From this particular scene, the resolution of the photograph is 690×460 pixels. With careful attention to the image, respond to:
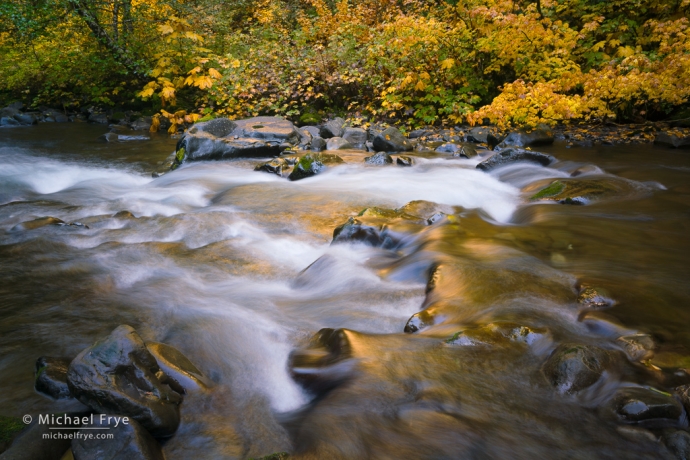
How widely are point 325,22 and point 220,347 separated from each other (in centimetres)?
1515

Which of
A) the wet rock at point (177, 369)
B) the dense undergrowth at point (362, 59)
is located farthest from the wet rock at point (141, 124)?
the wet rock at point (177, 369)

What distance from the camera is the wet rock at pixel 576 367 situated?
255 centimetres

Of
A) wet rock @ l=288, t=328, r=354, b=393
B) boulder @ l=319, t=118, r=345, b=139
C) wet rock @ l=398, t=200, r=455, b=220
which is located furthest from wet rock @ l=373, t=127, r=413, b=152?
wet rock @ l=288, t=328, r=354, b=393

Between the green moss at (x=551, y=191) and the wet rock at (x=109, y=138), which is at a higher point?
the green moss at (x=551, y=191)

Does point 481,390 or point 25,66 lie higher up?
point 25,66

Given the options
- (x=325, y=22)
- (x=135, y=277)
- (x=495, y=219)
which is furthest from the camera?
(x=325, y=22)

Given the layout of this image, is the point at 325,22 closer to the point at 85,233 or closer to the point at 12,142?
the point at 12,142

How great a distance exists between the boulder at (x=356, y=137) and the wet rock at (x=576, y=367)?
8.33m

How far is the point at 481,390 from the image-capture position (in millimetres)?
2561

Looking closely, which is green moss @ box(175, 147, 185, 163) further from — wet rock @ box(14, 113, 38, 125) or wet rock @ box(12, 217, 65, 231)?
wet rock @ box(14, 113, 38, 125)

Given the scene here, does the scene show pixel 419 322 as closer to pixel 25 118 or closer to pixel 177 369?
pixel 177 369

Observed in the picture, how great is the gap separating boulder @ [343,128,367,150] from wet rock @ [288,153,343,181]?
2330mm

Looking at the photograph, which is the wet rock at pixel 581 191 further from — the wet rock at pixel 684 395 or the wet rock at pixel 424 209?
the wet rock at pixel 684 395

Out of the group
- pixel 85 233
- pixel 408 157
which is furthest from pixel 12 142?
pixel 408 157
